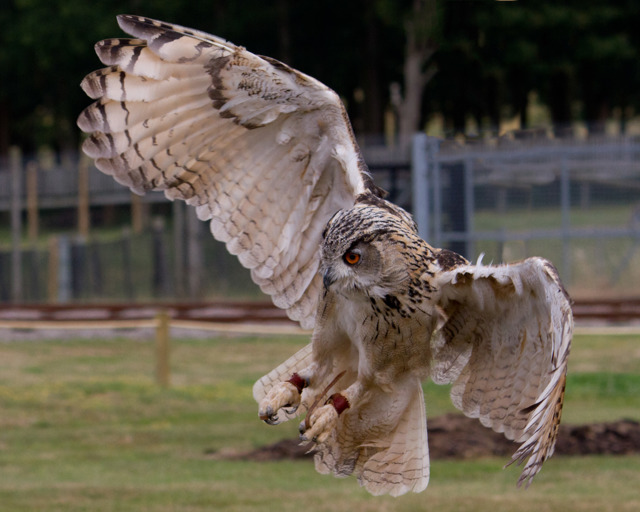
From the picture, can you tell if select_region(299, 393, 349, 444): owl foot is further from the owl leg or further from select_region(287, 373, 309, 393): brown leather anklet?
select_region(287, 373, 309, 393): brown leather anklet

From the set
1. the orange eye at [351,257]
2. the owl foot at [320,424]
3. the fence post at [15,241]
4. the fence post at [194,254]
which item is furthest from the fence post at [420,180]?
the orange eye at [351,257]

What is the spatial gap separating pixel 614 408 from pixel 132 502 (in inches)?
232

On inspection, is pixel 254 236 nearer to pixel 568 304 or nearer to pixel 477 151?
pixel 568 304

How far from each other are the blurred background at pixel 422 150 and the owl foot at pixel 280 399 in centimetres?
861

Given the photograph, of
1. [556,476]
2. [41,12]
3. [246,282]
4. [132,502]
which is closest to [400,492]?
[132,502]

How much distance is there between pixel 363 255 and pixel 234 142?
4.38 feet

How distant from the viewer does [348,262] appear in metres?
4.89

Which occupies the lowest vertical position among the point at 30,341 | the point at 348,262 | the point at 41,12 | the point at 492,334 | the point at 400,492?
the point at 30,341

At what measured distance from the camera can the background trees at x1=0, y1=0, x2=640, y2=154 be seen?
104 feet

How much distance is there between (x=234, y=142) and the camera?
5914 millimetres

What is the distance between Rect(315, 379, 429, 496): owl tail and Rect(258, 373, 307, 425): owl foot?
24 centimetres

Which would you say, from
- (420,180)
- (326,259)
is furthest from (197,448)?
(420,180)

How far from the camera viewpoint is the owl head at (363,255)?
16.0 ft

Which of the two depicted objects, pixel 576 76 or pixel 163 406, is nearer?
pixel 163 406
